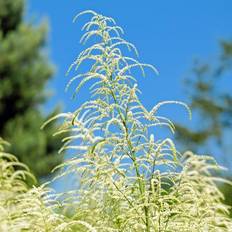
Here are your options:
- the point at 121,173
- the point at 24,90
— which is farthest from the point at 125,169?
the point at 24,90

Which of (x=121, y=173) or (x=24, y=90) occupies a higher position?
(x=24, y=90)

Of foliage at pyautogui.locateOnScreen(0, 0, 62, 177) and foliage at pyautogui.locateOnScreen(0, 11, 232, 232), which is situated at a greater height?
foliage at pyautogui.locateOnScreen(0, 0, 62, 177)

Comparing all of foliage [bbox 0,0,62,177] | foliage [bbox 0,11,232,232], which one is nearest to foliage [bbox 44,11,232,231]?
foliage [bbox 0,11,232,232]

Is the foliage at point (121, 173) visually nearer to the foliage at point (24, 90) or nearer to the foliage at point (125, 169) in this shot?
the foliage at point (125, 169)

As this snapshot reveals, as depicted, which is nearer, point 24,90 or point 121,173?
point 121,173

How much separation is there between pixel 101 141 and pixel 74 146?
15.1 inches

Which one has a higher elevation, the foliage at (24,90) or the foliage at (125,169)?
the foliage at (24,90)

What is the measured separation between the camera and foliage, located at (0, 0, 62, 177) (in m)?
19.7

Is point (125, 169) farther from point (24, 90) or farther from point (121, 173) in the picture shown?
point (24, 90)

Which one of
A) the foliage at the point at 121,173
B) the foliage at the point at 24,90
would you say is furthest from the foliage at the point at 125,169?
the foliage at the point at 24,90

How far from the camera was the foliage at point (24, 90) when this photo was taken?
1969 centimetres

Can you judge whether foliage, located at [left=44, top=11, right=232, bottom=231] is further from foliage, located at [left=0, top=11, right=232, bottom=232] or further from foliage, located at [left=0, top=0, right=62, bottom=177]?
foliage, located at [left=0, top=0, right=62, bottom=177]

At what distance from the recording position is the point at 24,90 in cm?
2075

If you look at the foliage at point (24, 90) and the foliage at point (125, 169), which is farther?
the foliage at point (24, 90)
